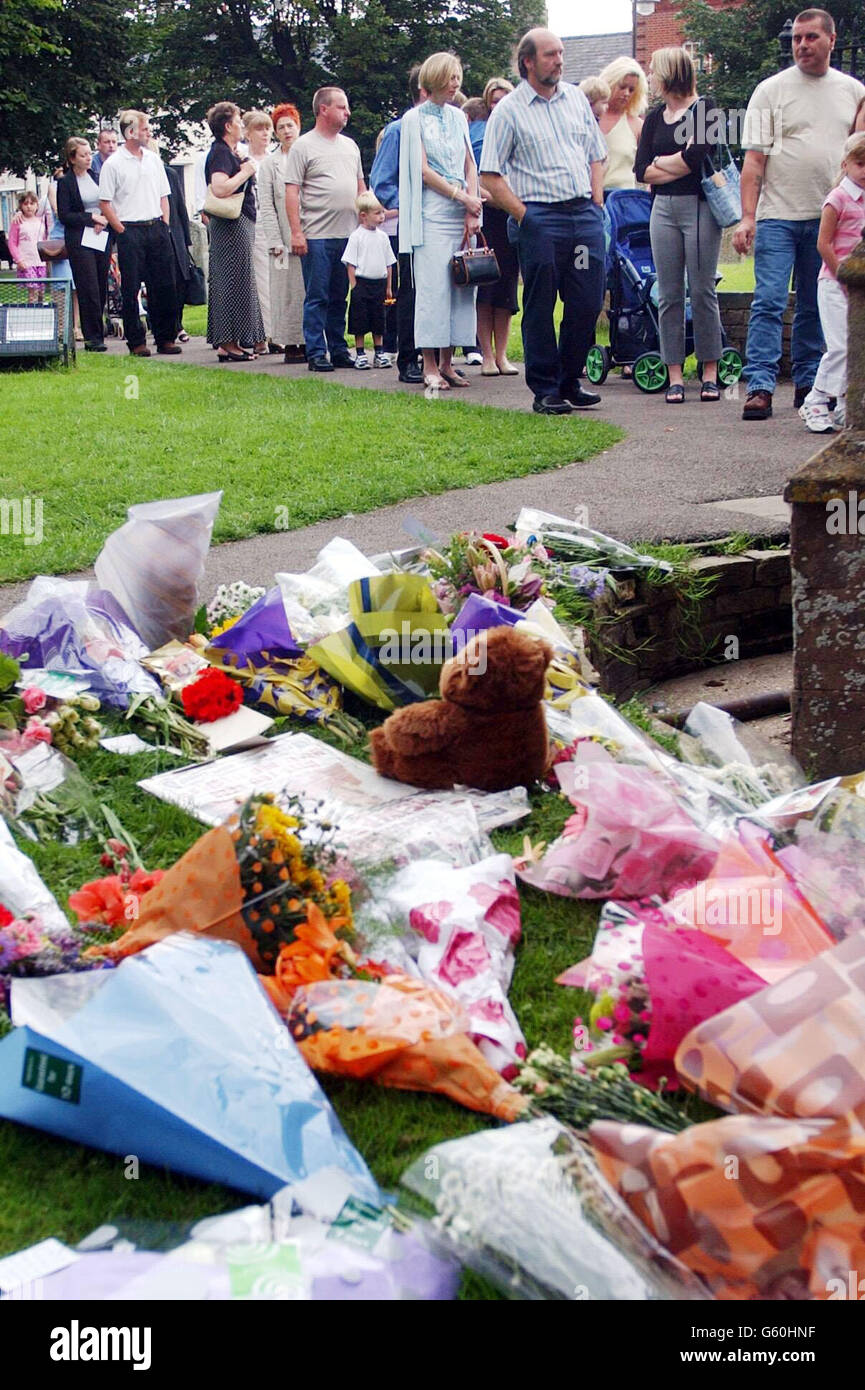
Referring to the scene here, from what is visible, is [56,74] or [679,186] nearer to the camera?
[679,186]

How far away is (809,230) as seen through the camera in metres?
7.93

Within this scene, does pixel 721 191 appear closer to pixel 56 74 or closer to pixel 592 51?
pixel 56 74

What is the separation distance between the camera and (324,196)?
10.6m

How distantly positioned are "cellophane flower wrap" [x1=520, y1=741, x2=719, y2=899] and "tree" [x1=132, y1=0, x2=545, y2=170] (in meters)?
43.5

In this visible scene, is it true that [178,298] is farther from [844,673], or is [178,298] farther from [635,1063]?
[635,1063]

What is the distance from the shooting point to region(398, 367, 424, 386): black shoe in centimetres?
1050

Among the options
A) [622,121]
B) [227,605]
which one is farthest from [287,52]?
[227,605]

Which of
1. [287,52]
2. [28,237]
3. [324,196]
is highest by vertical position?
[287,52]

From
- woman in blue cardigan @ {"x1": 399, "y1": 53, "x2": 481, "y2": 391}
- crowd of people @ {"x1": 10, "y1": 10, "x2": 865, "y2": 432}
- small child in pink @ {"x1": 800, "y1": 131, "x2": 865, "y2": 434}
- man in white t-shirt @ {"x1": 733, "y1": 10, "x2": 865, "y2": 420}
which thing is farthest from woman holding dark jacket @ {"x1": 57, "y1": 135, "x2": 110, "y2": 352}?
small child in pink @ {"x1": 800, "y1": 131, "x2": 865, "y2": 434}

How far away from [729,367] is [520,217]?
219 cm

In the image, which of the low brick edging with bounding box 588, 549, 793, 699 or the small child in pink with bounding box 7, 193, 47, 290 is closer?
the low brick edging with bounding box 588, 549, 793, 699

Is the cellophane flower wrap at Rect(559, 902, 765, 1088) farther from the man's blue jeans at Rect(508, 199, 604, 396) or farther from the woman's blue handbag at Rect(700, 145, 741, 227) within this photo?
the woman's blue handbag at Rect(700, 145, 741, 227)

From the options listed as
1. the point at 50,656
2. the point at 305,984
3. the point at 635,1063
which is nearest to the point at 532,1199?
the point at 635,1063

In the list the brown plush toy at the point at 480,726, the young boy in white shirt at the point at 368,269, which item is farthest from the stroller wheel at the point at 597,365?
the brown plush toy at the point at 480,726
